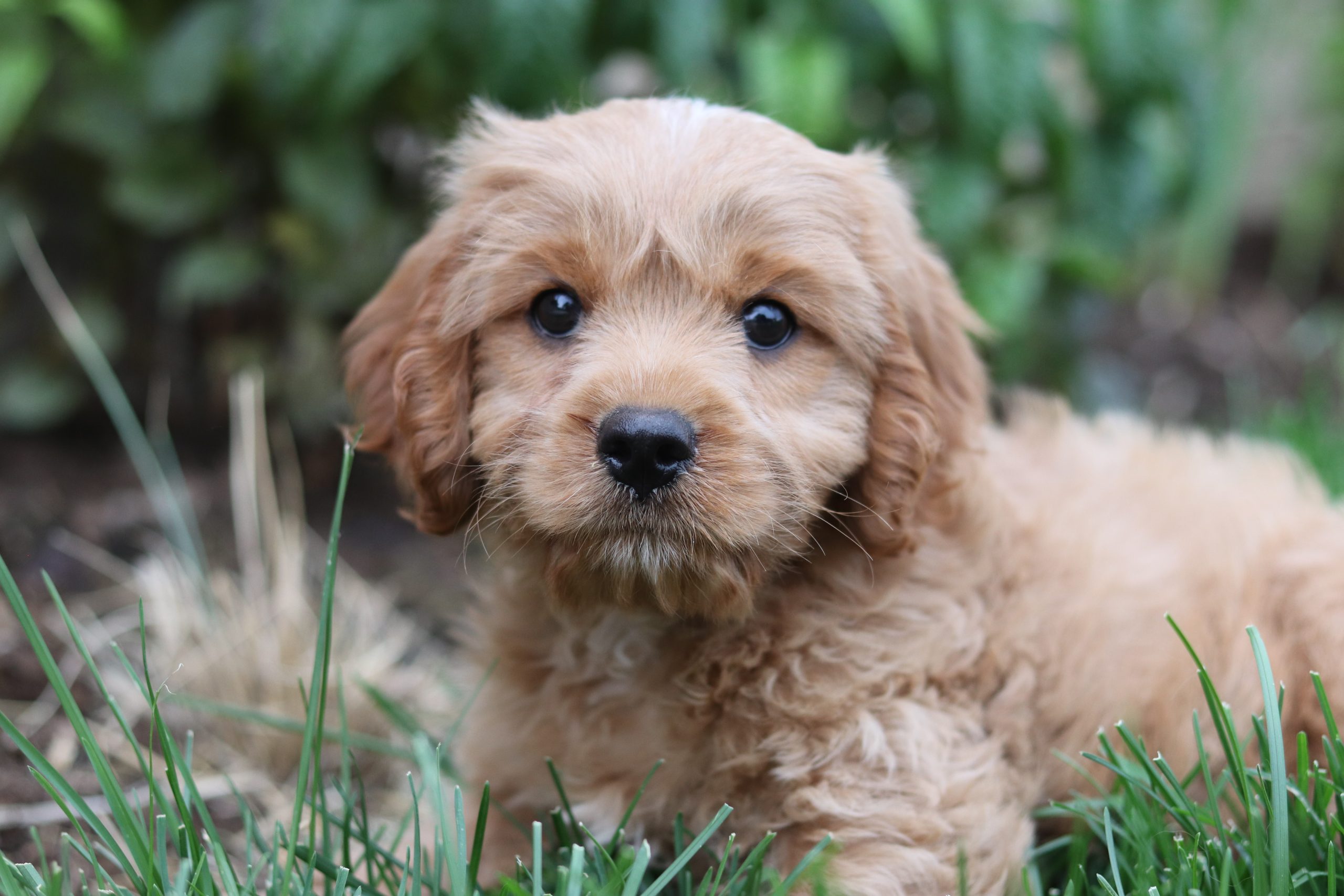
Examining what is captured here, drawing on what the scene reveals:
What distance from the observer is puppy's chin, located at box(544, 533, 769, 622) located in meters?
2.11

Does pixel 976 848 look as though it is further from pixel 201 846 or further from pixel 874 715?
pixel 201 846

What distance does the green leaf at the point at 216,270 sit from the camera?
4.07 meters

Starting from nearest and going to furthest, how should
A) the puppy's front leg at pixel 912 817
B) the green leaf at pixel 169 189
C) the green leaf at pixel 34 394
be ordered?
the puppy's front leg at pixel 912 817 → the green leaf at pixel 169 189 → the green leaf at pixel 34 394

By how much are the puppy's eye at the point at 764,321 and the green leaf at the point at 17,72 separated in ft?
8.78

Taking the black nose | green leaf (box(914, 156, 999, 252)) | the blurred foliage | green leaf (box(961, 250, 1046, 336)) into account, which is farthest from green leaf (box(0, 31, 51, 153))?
green leaf (box(961, 250, 1046, 336))

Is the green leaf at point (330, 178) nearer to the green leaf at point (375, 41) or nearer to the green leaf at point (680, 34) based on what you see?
the green leaf at point (375, 41)

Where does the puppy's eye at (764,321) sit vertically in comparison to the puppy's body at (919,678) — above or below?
above

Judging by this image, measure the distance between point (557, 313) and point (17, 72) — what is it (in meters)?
2.43

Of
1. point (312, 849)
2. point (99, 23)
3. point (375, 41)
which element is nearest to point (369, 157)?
point (375, 41)

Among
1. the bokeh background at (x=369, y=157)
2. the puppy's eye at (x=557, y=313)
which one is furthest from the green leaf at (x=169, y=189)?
the puppy's eye at (x=557, y=313)

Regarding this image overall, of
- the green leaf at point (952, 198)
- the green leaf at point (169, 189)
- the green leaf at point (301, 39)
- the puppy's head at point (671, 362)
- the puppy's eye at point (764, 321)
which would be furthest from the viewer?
the green leaf at point (169, 189)

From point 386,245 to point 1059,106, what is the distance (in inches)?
92.0

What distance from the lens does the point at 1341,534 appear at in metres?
2.73

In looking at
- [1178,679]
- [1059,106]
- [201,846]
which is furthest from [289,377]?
[1178,679]
